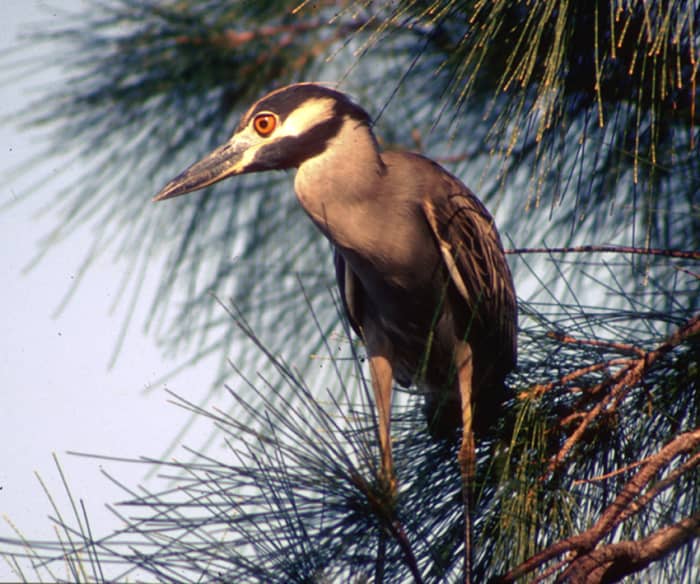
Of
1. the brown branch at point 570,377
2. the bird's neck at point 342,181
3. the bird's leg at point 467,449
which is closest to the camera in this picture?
the bird's leg at point 467,449

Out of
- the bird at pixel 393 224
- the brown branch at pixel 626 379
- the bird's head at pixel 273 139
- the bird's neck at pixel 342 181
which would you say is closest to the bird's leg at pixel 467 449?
the bird at pixel 393 224

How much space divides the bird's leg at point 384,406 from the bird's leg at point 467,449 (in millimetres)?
103

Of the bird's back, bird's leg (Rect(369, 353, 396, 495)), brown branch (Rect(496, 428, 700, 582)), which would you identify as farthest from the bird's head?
brown branch (Rect(496, 428, 700, 582))

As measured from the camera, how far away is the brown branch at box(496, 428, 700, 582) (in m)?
0.88

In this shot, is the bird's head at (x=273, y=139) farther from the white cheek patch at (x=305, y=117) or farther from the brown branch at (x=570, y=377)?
the brown branch at (x=570, y=377)

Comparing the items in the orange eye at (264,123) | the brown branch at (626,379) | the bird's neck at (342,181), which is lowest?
the brown branch at (626,379)

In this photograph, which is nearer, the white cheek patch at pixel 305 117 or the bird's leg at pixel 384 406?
the bird's leg at pixel 384 406

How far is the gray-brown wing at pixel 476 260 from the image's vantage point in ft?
4.88

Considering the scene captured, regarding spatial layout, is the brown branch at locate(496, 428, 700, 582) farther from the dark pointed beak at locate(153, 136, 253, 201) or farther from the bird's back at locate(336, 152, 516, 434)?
the dark pointed beak at locate(153, 136, 253, 201)

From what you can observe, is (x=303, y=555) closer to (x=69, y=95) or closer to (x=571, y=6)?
(x=571, y=6)

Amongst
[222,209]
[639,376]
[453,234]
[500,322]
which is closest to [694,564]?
[639,376]

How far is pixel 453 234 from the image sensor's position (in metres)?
1.51

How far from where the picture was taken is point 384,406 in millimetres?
1383

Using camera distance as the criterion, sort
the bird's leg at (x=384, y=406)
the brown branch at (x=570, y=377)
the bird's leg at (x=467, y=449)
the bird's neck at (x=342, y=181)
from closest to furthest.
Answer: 1. the bird's leg at (x=384, y=406)
2. the bird's leg at (x=467, y=449)
3. the brown branch at (x=570, y=377)
4. the bird's neck at (x=342, y=181)
